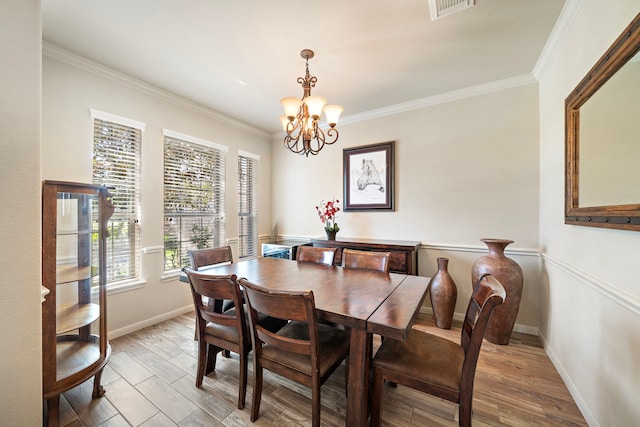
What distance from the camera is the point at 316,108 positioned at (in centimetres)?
194

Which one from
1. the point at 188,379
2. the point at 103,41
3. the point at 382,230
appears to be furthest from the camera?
the point at 382,230

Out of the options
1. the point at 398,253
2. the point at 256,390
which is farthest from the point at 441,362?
the point at 398,253

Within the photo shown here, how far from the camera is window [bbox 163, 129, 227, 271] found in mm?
2973

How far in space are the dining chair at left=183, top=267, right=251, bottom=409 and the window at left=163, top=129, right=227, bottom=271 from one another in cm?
163

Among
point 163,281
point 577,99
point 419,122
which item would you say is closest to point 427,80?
point 419,122

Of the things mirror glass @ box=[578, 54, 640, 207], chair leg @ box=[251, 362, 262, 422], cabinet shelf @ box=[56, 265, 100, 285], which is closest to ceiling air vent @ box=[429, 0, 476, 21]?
mirror glass @ box=[578, 54, 640, 207]

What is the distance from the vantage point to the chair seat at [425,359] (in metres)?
1.21

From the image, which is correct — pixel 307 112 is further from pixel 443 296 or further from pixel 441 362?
pixel 443 296

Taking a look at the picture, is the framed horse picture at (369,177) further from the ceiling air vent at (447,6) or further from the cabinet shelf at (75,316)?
the cabinet shelf at (75,316)

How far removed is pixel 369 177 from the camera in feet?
11.4

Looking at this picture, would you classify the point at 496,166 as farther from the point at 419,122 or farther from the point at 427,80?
the point at 427,80

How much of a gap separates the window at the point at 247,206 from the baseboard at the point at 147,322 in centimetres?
109

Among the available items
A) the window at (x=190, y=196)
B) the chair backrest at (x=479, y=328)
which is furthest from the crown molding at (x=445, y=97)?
the chair backrest at (x=479, y=328)

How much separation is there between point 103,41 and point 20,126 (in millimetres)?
1608
